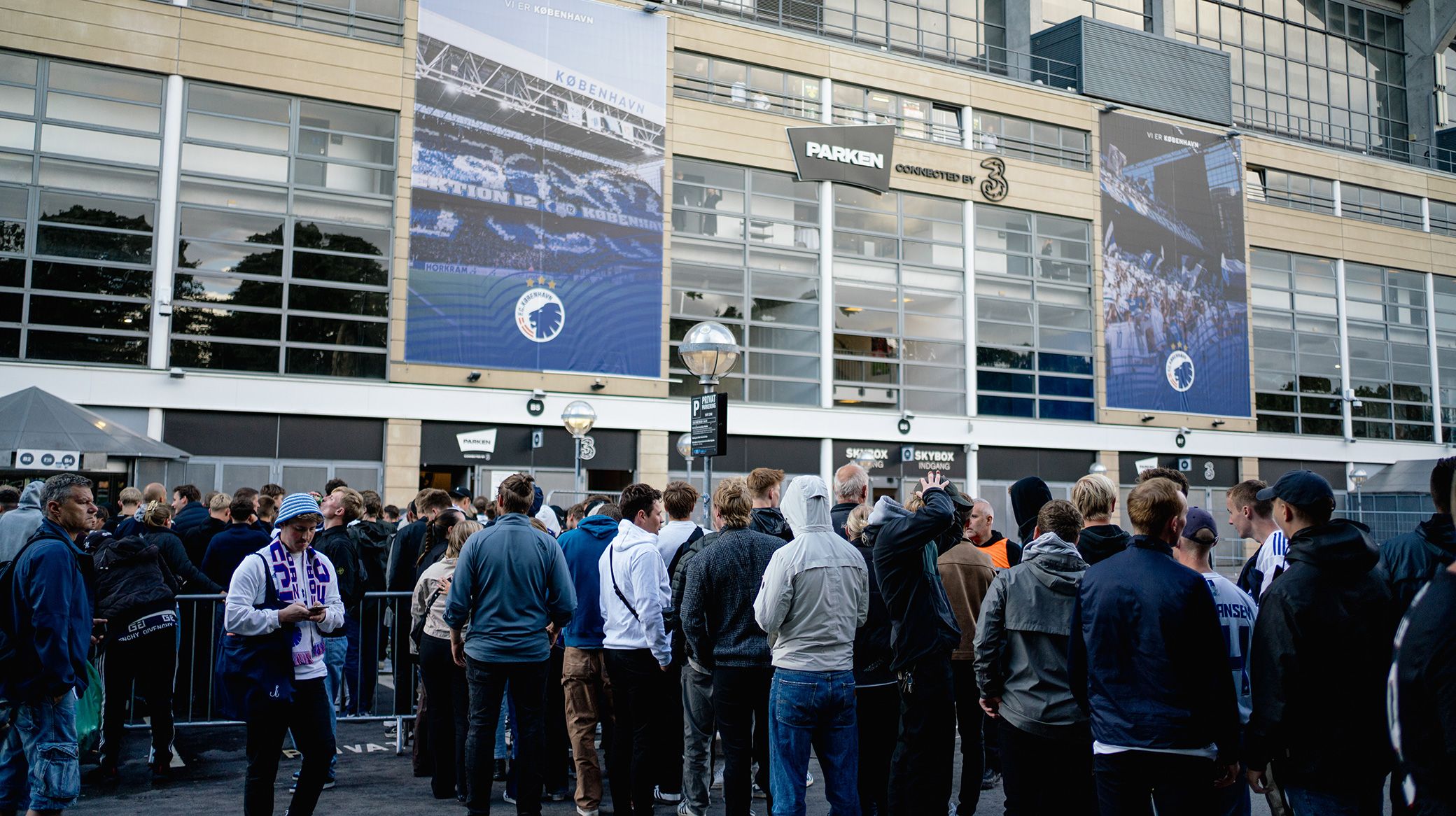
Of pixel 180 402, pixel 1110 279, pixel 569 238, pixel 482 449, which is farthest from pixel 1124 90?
pixel 180 402

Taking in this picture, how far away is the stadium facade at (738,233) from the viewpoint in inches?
802

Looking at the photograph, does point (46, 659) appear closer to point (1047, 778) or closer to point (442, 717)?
point (442, 717)

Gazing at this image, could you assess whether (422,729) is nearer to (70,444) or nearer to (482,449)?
(70,444)

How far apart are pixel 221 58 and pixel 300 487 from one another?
341 inches

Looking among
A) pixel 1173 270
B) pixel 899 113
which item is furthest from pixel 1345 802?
pixel 1173 270

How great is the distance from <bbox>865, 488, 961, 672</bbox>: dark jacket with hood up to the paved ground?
6.53 feet

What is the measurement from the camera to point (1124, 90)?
3145 cm

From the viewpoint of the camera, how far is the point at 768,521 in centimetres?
628

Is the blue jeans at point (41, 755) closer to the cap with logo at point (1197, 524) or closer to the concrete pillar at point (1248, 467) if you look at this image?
the cap with logo at point (1197, 524)

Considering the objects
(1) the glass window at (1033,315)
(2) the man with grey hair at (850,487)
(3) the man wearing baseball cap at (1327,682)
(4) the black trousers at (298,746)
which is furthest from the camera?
(1) the glass window at (1033,315)

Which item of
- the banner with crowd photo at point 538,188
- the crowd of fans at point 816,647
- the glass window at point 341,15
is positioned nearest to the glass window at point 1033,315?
the banner with crowd photo at point 538,188

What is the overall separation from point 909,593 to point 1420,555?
284 cm

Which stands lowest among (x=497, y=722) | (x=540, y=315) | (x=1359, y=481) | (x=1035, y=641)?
(x=497, y=722)

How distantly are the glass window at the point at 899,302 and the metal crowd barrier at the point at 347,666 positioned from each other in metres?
18.3
